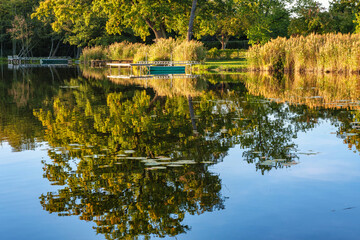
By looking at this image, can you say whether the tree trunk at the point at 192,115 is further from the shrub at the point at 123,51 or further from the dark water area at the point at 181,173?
the shrub at the point at 123,51

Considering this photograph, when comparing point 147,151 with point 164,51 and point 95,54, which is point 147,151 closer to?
point 164,51

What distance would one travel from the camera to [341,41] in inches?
990

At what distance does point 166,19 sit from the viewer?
42.1m

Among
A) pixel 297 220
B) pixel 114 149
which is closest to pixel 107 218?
pixel 297 220

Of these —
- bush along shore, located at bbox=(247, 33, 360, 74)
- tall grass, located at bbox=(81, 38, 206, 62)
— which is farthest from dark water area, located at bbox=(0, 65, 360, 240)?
tall grass, located at bbox=(81, 38, 206, 62)

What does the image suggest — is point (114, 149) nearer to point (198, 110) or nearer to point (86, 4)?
point (198, 110)

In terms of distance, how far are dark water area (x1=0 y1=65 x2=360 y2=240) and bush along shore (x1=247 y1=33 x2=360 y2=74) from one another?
1372cm

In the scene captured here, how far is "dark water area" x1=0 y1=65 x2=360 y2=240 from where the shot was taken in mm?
4395

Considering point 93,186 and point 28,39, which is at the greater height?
point 28,39

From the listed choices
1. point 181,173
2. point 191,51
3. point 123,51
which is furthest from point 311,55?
point 181,173

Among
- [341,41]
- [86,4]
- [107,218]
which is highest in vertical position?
[86,4]

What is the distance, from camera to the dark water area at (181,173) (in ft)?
14.4

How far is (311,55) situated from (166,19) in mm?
18395

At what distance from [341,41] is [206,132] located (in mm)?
18931
